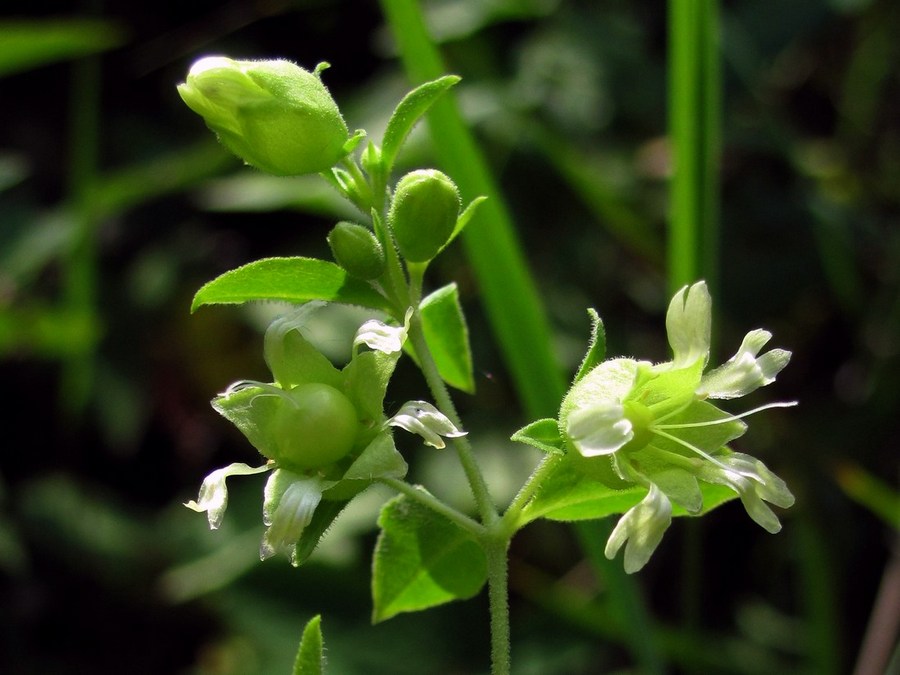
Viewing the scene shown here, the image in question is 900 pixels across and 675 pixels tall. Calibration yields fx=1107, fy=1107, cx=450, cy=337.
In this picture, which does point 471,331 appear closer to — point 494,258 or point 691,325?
point 494,258

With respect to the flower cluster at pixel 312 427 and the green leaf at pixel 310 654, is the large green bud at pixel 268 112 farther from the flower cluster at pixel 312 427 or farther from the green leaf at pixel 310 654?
the green leaf at pixel 310 654

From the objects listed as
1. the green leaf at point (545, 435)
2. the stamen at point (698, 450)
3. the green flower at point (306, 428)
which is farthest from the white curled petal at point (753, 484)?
the green flower at point (306, 428)

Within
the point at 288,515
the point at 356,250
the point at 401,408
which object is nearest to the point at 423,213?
the point at 356,250

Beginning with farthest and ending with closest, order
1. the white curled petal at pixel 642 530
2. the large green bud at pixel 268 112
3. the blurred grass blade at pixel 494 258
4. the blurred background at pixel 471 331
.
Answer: the blurred background at pixel 471 331 < the blurred grass blade at pixel 494 258 < the large green bud at pixel 268 112 < the white curled petal at pixel 642 530

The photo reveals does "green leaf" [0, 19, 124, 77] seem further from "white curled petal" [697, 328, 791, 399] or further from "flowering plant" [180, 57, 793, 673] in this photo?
"white curled petal" [697, 328, 791, 399]

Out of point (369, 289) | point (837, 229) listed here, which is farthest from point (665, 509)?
point (837, 229)

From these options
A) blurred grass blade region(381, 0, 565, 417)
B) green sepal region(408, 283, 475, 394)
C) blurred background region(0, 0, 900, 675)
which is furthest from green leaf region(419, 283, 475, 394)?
blurred background region(0, 0, 900, 675)

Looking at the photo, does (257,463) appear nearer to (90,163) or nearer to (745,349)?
(90,163)
